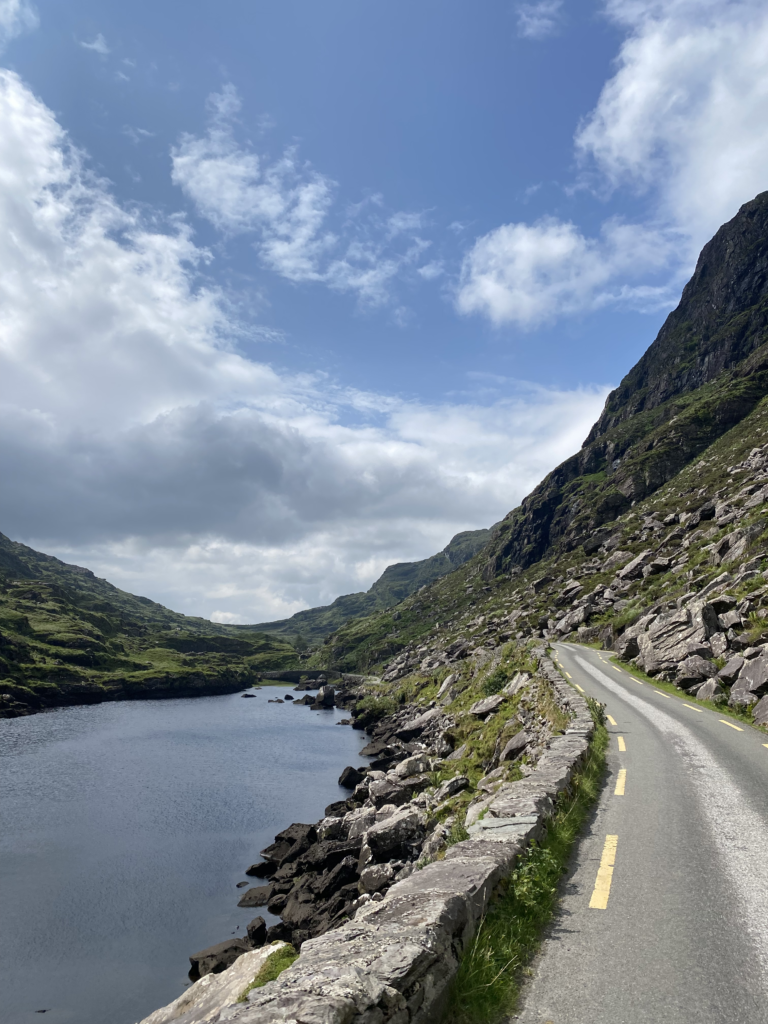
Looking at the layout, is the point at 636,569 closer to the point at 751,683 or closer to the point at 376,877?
the point at 751,683

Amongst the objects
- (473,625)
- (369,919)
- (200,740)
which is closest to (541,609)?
(473,625)

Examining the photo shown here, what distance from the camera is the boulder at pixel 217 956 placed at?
82.8 ft

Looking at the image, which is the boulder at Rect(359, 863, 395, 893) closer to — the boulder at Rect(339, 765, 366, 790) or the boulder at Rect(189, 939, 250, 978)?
the boulder at Rect(189, 939, 250, 978)

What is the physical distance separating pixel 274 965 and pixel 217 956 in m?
18.1

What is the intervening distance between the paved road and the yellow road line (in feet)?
0.08

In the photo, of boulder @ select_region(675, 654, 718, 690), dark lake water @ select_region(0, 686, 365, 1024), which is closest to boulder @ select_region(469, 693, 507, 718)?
boulder @ select_region(675, 654, 718, 690)

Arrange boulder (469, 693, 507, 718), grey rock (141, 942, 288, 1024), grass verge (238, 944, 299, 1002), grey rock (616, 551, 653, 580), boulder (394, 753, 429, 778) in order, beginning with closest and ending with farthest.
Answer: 1. grass verge (238, 944, 299, 1002)
2. grey rock (141, 942, 288, 1024)
3. boulder (394, 753, 429, 778)
4. boulder (469, 693, 507, 718)
5. grey rock (616, 551, 653, 580)

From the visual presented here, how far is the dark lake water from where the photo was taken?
86.9 ft

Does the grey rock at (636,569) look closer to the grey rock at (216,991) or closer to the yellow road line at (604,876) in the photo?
the yellow road line at (604,876)

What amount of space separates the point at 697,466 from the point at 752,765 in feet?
486

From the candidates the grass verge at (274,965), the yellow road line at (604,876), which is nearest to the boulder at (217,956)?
the grass verge at (274,965)

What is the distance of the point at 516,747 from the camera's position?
2783 centimetres

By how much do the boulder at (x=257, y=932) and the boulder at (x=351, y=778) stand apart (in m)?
34.7

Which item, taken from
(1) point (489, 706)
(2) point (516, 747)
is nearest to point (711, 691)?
(2) point (516, 747)
